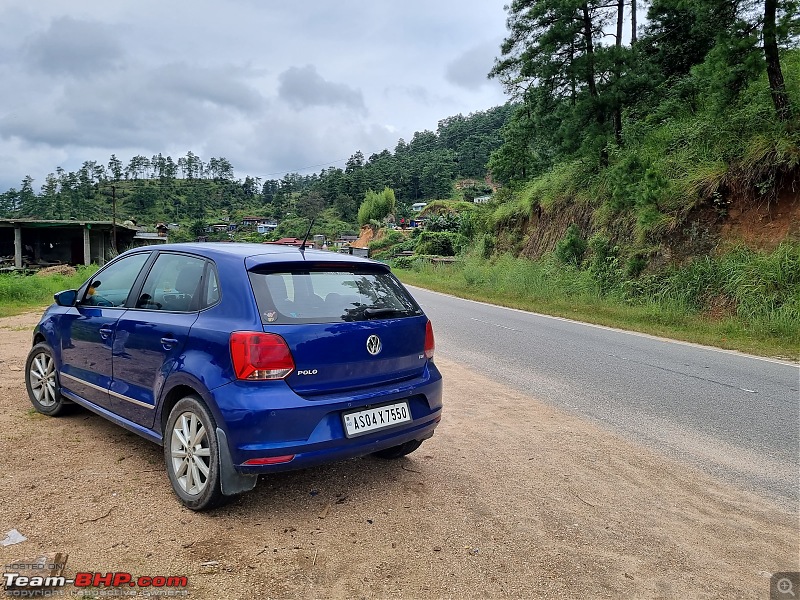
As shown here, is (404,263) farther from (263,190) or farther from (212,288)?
(263,190)

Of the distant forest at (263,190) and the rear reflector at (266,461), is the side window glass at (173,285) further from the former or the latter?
the distant forest at (263,190)

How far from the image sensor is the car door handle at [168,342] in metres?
3.42

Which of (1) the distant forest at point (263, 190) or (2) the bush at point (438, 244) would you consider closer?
(2) the bush at point (438, 244)

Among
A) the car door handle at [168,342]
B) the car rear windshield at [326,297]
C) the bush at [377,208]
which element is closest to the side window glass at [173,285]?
the car door handle at [168,342]

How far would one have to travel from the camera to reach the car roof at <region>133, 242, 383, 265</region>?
3522 mm

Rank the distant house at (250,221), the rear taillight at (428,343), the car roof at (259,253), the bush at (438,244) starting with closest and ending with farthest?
the car roof at (259,253) → the rear taillight at (428,343) → the bush at (438,244) → the distant house at (250,221)

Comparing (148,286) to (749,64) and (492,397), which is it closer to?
(492,397)

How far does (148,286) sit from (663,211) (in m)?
15.2

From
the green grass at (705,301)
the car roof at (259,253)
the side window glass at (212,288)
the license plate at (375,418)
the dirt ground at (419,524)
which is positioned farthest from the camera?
the green grass at (705,301)

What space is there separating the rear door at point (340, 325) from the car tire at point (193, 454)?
0.61 meters

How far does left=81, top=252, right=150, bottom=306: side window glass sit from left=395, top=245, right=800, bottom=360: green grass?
371 inches

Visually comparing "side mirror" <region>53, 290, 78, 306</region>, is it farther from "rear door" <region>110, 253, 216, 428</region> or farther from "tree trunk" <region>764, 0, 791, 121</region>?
"tree trunk" <region>764, 0, 791, 121</region>

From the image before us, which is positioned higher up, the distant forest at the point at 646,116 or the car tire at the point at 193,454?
the distant forest at the point at 646,116

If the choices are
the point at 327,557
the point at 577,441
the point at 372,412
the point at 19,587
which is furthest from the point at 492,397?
the point at 19,587
